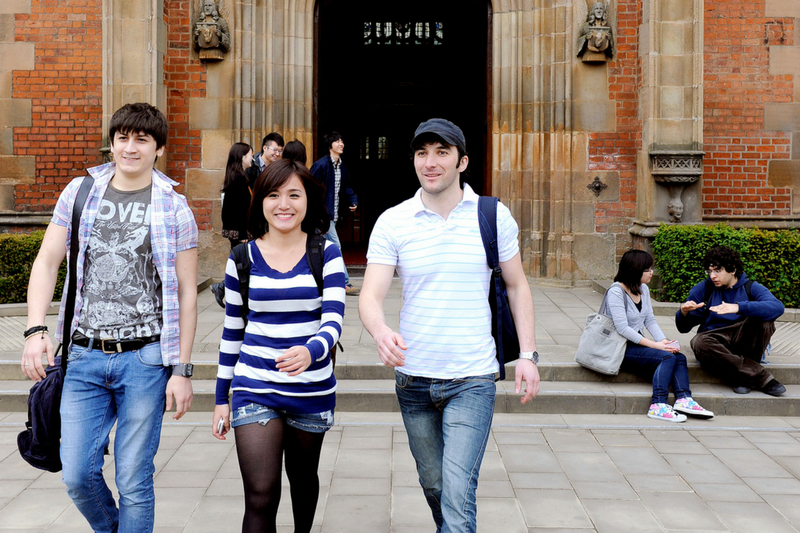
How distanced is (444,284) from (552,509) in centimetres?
177

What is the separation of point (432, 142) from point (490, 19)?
8816 millimetres

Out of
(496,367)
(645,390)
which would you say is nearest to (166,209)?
(496,367)

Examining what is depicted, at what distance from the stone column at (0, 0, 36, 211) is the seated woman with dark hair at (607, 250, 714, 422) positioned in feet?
25.7

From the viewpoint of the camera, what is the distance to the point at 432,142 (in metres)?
3.49

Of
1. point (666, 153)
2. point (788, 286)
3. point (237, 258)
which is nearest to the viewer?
point (237, 258)

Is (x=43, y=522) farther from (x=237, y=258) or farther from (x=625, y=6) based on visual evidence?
(x=625, y=6)

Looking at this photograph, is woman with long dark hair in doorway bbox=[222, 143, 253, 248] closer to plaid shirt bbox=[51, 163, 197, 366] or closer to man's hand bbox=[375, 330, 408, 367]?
plaid shirt bbox=[51, 163, 197, 366]

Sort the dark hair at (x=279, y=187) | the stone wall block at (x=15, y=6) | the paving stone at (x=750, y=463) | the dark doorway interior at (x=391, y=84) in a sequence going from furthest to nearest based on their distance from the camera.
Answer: the dark doorway interior at (x=391, y=84)
the stone wall block at (x=15, y=6)
the paving stone at (x=750, y=463)
the dark hair at (x=279, y=187)

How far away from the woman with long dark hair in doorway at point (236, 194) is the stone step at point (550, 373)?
1.33m

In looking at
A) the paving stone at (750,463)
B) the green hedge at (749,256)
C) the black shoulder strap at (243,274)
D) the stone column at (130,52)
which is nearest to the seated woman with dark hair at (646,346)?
the paving stone at (750,463)

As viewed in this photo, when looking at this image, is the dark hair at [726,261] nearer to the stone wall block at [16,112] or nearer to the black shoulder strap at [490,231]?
the black shoulder strap at [490,231]

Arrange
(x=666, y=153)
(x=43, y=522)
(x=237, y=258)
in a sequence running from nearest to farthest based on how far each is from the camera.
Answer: (x=237, y=258) < (x=43, y=522) < (x=666, y=153)

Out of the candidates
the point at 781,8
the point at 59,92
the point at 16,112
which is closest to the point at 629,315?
the point at 781,8

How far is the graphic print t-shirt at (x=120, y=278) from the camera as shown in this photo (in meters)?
3.40
